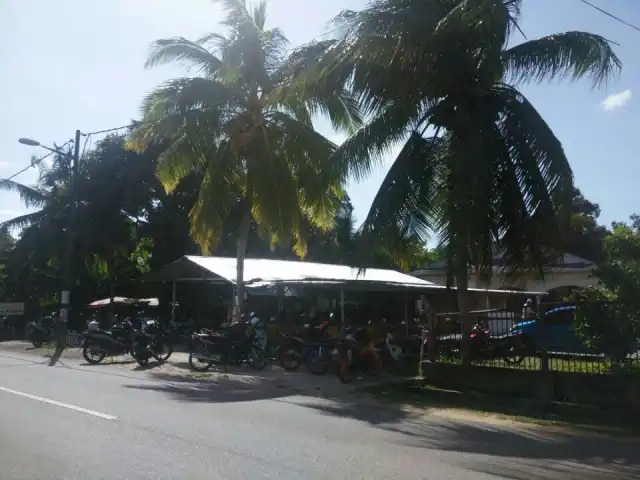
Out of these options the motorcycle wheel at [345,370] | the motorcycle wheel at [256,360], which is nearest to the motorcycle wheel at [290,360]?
the motorcycle wheel at [256,360]

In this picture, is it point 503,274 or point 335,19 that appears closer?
point 335,19

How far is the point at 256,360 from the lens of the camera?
57.4 ft

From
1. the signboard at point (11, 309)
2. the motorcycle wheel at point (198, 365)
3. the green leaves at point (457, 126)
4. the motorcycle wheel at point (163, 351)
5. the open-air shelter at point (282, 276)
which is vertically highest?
the green leaves at point (457, 126)

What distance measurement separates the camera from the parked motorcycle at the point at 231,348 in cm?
1731

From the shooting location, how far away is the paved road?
273 inches

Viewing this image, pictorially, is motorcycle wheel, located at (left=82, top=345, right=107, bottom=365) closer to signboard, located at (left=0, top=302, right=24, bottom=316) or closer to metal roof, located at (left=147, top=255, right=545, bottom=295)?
metal roof, located at (left=147, top=255, right=545, bottom=295)

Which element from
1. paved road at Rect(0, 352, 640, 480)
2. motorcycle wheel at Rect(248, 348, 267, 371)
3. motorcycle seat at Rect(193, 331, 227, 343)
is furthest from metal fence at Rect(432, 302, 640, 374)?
motorcycle seat at Rect(193, 331, 227, 343)

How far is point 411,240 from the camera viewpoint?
14.2 meters

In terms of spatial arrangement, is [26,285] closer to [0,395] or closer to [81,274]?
[81,274]

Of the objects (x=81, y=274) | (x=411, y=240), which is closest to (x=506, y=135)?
(x=411, y=240)

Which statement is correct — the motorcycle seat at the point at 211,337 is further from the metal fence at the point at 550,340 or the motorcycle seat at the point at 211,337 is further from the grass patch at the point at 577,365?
the grass patch at the point at 577,365

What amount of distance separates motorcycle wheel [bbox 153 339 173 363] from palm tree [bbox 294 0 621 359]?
27.9ft

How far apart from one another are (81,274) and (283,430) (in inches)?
1036

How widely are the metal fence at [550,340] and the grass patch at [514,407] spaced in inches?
28.7
